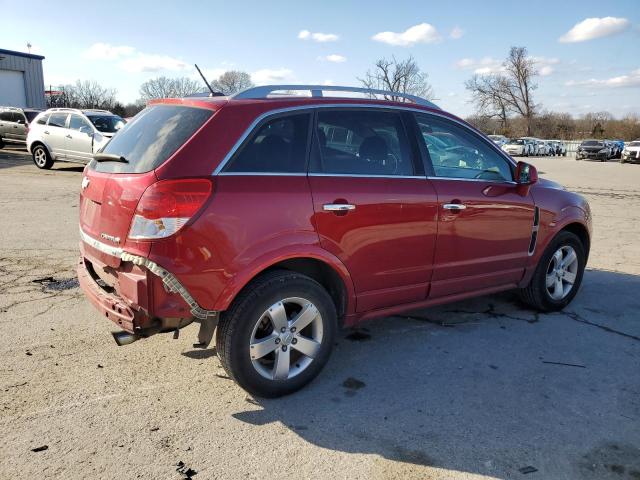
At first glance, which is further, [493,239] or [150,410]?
[493,239]

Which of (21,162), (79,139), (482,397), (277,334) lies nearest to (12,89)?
(21,162)

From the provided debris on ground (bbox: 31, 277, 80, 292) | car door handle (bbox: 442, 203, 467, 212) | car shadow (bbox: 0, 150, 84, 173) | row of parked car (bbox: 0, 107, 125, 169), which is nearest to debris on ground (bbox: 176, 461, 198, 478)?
car door handle (bbox: 442, 203, 467, 212)

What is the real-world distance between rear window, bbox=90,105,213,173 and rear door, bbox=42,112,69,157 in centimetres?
1371

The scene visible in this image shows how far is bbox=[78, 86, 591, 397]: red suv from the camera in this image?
9.88ft

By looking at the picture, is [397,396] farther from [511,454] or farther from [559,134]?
[559,134]

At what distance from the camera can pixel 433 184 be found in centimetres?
402

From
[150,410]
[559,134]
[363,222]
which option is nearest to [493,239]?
[363,222]

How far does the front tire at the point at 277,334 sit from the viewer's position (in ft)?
10.4

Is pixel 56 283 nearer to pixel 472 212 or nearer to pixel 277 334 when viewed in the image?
pixel 277 334

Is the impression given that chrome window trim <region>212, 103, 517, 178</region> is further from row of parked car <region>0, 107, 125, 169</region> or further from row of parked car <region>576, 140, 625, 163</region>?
row of parked car <region>576, 140, 625, 163</region>

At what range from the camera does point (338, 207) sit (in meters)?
3.46

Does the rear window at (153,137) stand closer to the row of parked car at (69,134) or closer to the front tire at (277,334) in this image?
the front tire at (277,334)

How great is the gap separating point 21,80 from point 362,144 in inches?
1553

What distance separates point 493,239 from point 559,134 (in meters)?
84.0
